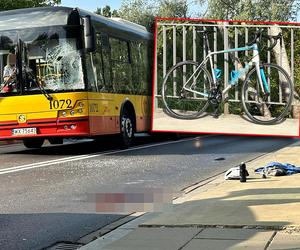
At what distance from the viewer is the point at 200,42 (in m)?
3.69

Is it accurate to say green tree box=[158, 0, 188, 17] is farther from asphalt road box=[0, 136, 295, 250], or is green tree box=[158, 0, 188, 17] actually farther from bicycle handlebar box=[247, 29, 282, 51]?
asphalt road box=[0, 136, 295, 250]

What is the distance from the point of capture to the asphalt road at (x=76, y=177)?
6848 mm

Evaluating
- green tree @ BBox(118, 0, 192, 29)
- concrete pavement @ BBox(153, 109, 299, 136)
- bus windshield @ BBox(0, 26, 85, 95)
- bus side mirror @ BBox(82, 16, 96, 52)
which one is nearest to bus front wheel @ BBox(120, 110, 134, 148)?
bus windshield @ BBox(0, 26, 85, 95)

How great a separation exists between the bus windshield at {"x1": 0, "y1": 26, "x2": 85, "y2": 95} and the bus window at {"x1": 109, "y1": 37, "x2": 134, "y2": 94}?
1771 millimetres

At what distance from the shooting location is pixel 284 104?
3.56 metres

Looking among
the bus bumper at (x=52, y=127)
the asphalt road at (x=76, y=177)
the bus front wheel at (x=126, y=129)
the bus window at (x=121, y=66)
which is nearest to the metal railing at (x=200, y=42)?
the asphalt road at (x=76, y=177)

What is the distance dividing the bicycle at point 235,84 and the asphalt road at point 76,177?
1.37 feet

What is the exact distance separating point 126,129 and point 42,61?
3.49 m

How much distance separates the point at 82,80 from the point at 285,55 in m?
10.8

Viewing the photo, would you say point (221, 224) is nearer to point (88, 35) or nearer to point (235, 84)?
point (235, 84)

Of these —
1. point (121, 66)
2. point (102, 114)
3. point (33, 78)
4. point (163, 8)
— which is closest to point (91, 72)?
point (102, 114)

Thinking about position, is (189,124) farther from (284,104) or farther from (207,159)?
(207,159)

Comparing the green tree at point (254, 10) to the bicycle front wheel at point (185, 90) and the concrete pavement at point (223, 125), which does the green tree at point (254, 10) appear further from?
the concrete pavement at point (223, 125)

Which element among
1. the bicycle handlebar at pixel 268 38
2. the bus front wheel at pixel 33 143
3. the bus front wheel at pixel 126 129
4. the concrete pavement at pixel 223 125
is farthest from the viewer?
the bus front wheel at pixel 33 143
